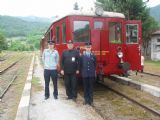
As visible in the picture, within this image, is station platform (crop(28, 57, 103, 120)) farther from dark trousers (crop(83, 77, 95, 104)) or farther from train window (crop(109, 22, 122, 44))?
train window (crop(109, 22, 122, 44))

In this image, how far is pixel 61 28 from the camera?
49.1 feet

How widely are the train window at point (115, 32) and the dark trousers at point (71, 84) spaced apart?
115 inches

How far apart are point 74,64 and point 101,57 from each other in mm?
2248

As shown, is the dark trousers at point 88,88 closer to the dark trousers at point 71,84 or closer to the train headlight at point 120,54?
the dark trousers at point 71,84

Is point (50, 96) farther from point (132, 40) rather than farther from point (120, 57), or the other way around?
point (132, 40)

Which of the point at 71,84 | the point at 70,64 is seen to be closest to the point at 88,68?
the point at 70,64

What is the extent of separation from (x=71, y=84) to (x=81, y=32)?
7.99 ft

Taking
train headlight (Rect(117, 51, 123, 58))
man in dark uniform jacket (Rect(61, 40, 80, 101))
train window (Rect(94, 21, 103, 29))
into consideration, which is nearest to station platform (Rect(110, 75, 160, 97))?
train headlight (Rect(117, 51, 123, 58))

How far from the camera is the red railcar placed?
14.0m

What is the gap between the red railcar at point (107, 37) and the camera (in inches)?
551

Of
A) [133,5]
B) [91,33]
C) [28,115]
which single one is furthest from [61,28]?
[133,5]

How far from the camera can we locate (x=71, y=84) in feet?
40.7

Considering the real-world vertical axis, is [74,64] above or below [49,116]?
above

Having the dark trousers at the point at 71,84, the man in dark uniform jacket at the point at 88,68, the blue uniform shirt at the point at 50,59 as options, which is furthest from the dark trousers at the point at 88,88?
the blue uniform shirt at the point at 50,59
